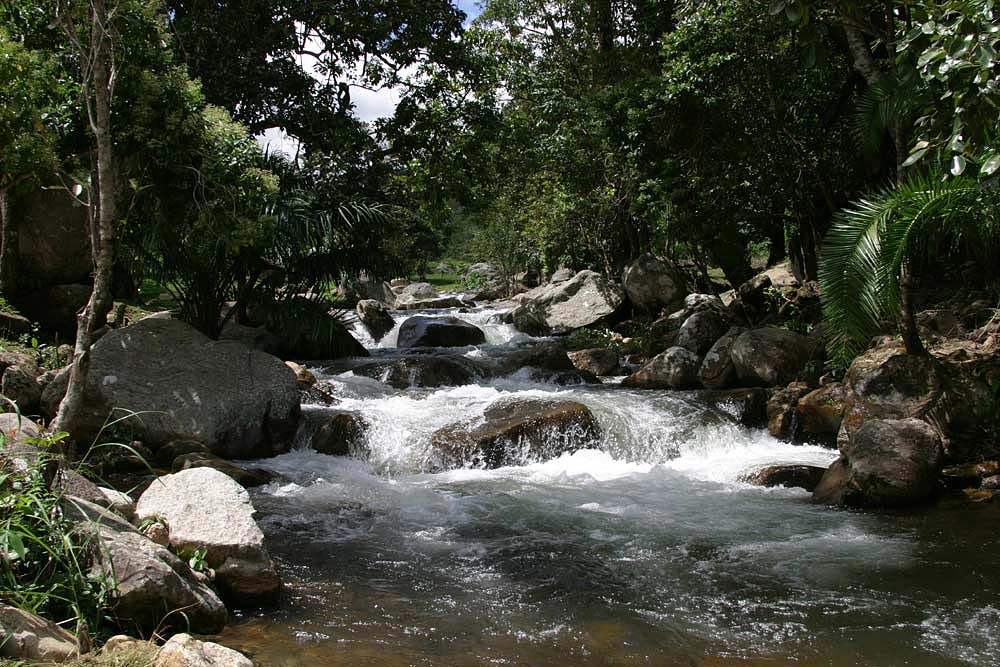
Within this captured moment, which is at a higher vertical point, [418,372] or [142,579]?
[418,372]

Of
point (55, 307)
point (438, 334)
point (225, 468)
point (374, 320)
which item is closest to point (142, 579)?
point (225, 468)

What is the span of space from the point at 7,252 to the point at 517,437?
8.67 m

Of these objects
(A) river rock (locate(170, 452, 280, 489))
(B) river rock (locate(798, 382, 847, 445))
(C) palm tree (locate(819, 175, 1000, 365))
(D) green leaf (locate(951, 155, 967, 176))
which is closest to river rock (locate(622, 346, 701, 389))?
(B) river rock (locate(798, 382, 847, 445))

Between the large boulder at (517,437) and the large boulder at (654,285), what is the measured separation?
8.91 metres

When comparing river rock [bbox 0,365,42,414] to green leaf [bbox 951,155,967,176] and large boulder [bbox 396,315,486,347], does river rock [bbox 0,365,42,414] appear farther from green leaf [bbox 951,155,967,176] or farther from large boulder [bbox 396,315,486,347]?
large boulder [bbox 396,315,486,347]

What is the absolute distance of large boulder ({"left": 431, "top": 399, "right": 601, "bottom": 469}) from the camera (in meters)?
9.82

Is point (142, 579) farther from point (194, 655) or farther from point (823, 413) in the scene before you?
point (823, 413)

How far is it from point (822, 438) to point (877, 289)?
2935 mm

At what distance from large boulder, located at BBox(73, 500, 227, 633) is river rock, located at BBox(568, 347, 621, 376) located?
11.4 m

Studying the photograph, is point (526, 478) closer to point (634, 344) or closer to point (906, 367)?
point (906, 367)

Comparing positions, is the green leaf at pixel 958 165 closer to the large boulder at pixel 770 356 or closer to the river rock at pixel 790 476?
the river rock at pixel 790 476

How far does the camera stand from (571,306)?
20.3 metres

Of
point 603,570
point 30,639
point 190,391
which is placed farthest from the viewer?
point 190,391

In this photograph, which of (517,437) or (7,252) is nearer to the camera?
(517,437)
